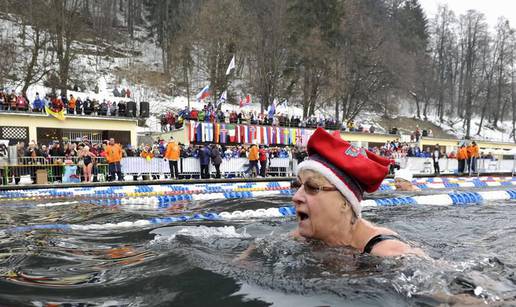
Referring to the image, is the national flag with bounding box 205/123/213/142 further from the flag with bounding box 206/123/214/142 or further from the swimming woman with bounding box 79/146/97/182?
the swimming woman with bounding box 79/146/97/182

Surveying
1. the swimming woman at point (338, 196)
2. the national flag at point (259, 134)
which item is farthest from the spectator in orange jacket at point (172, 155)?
the national flag at point (259, 134)

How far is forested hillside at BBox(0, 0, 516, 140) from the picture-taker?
3594 centimetres

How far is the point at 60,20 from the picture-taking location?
3325 centimetres

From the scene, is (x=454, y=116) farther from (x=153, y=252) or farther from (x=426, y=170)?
(x=153, y=252)

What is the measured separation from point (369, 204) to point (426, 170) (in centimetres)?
1892

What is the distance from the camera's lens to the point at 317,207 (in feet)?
8.95

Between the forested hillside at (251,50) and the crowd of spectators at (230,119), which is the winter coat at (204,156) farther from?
the forested hillside at (251,50)

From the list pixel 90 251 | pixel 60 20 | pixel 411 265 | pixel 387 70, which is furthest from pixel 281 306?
pixel 387 70

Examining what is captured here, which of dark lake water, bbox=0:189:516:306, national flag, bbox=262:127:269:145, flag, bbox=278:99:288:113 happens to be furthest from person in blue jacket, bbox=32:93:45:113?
dark lake water, bbox=0:189:516:306

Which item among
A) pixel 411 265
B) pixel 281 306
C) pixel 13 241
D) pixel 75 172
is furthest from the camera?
pixel 75 172

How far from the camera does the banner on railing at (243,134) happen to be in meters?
31.6

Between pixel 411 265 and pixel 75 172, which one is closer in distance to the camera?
pixel 411 265

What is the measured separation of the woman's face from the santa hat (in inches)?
2.4

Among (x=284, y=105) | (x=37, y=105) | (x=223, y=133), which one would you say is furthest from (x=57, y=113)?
(x=284, y=105)
